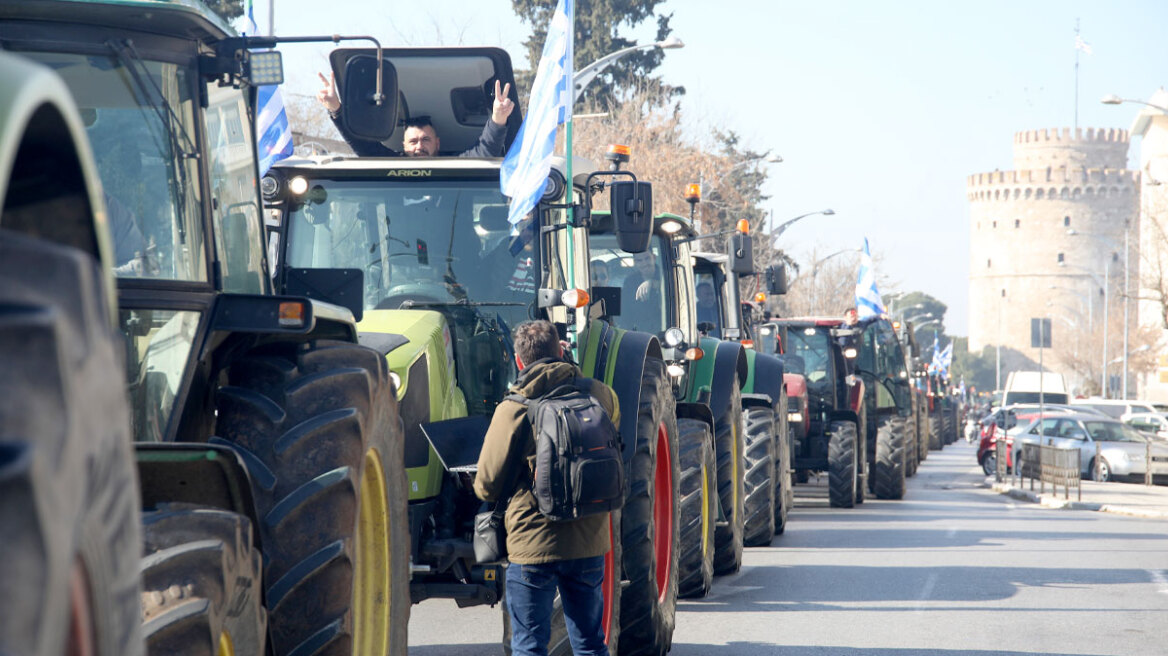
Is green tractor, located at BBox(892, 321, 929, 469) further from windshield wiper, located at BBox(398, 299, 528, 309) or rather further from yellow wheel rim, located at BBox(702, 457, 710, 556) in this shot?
windshield wiper, located at BBox(398, 299, 528, 309)

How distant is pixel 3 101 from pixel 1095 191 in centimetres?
12029

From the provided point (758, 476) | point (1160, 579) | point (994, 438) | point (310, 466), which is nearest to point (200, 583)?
point (310, 466)

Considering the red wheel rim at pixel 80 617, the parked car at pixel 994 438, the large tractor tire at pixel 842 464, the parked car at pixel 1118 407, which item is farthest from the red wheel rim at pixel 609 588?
the parked car at pixel 1118 407

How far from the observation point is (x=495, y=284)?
23.0 ft

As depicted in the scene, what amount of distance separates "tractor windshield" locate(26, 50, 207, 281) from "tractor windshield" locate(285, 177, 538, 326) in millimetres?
2563

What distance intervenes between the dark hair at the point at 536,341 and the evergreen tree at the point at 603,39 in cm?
4049

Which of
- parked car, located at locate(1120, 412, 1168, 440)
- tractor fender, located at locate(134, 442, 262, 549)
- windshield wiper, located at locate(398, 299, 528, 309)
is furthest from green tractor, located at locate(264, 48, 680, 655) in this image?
parked car, located at locate(1120, 412, 1168, 440)

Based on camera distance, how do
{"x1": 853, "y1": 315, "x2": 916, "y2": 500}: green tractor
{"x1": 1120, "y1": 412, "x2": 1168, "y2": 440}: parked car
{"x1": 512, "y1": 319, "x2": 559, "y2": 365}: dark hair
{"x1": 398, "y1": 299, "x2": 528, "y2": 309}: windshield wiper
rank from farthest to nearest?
1. {"x1": 1120, "y1": 412, "x2": 1168, "y2": 440}: parked car
2. {"x1": 853, "y1": 315, "x2": 916, "y2": 500}: green tractor
3. {"x1": 398, "y1": 299, "x2": 528, "y2": 309}: windshield wiper
4. {"x1": 512, "y1": 319, "x2": 559, "y2": 365}: dark hair

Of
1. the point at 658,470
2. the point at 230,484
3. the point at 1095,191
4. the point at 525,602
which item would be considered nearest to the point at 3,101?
the point at 230,484

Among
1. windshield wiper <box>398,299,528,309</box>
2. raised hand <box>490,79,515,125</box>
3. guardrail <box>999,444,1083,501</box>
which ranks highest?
raised hand <box>490,79,515,125</box>

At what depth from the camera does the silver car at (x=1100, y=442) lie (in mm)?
29156

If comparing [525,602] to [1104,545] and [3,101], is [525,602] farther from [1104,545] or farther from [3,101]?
[1104,545]

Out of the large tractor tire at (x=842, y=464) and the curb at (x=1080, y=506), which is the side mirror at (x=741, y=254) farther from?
the curb at (x=1080, y=506)

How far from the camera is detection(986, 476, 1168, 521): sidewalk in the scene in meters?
21.3
